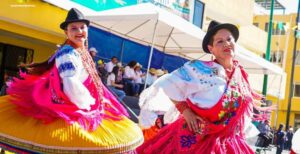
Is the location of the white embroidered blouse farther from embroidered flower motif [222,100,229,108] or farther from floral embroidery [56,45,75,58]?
embroidered flower motif [222,100,229,108]

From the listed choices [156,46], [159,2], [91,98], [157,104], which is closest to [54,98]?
[91,98]

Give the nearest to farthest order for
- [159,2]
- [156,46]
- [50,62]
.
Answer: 1. [50,62]
2. [156,46]
3. [159,2]

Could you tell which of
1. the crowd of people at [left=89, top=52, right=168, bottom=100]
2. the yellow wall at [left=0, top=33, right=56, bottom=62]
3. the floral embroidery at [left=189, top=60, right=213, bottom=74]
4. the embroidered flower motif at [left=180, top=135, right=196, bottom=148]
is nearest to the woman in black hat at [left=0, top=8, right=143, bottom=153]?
the embroidered flower motif at [left=180, top=135, right=196, bottom=148]

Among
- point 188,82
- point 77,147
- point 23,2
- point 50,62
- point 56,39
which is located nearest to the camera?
point 77,147

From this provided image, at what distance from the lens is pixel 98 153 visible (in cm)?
278

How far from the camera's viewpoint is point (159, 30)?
36.1 feet

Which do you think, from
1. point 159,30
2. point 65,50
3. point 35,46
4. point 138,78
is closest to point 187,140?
point 65,50

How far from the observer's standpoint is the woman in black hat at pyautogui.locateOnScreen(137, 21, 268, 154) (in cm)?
291

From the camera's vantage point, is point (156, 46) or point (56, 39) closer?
point (56, 39)

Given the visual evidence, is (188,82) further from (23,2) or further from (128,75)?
(23,2)

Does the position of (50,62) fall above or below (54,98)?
above

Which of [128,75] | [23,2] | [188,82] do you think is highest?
[23,2]

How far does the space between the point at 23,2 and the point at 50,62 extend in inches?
276

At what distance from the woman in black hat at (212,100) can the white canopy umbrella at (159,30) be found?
494cm
